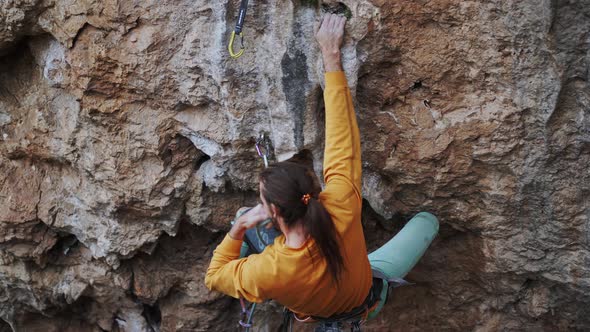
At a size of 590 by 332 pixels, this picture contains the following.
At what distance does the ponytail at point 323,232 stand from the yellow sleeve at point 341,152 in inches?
3.8

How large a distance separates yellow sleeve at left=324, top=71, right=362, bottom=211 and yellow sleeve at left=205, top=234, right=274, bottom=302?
0.28 meters

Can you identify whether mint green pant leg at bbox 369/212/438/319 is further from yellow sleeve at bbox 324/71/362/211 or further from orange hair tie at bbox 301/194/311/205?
orange hair tie at bbox 301/194/311/205

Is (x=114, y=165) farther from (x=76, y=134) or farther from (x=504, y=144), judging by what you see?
(x=504, y=144)

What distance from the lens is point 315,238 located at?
1.87 metres

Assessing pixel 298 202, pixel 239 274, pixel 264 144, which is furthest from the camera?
pixel 264 144

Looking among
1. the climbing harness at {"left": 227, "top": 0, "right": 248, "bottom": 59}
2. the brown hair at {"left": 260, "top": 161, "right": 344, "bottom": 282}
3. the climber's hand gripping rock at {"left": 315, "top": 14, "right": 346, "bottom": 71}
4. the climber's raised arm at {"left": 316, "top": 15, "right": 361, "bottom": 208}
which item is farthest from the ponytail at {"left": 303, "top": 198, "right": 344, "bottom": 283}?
the climbing harness at {"left": 227, "top": 0, "right": 248, "bottom": 59}

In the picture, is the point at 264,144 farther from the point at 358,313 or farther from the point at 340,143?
the point at 358,313

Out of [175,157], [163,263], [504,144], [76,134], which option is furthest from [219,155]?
[504,144]

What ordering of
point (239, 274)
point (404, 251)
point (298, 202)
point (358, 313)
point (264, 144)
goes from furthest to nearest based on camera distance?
1. point (264, 144)
2. point (404, 251)
3. point (358, 313)
4. point (239, 274)
5. point (298, 202)

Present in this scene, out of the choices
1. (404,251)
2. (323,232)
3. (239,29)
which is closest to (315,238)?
(323,232)

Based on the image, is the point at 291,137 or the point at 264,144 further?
the point at 264,144

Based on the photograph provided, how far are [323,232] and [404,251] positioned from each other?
26.5 inches

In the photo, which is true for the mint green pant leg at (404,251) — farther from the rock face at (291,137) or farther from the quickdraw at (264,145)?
the quickdraw at (264,145)

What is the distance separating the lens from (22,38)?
285 cm
